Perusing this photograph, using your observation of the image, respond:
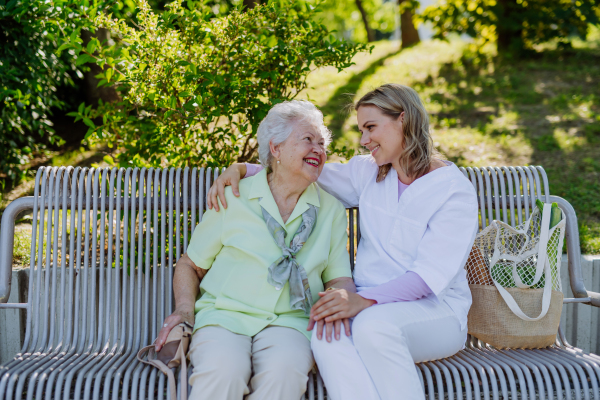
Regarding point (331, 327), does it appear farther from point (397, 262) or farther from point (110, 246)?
point (110, 246)

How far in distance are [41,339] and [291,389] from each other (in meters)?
1.50

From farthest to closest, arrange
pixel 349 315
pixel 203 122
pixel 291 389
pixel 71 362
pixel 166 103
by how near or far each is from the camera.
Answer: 1. pixel 203 122
2. pixel 166 103
3. pixel 71 362
4. pixel 349 315
5. pixel 291 389

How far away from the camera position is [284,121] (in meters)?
2.90

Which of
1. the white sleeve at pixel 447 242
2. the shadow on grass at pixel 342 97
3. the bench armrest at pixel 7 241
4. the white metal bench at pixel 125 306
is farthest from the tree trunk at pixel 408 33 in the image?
the bench armrest at pixel 7 241

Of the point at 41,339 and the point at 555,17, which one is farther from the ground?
the point at 555,17

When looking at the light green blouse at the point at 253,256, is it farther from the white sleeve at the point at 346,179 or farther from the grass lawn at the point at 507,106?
the grass lawn at the point at 507,106

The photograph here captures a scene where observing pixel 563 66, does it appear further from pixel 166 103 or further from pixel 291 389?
pixel 291 389

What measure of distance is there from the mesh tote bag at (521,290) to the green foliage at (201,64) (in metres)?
1.64

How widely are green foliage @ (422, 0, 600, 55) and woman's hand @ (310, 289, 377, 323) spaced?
7.01 metres

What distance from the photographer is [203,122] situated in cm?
381

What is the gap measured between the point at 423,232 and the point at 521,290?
0.59m

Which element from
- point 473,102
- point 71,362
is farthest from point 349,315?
point 473,102

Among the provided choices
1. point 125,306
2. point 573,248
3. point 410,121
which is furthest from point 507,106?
point 125,306

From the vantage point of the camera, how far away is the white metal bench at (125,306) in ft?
8.13
